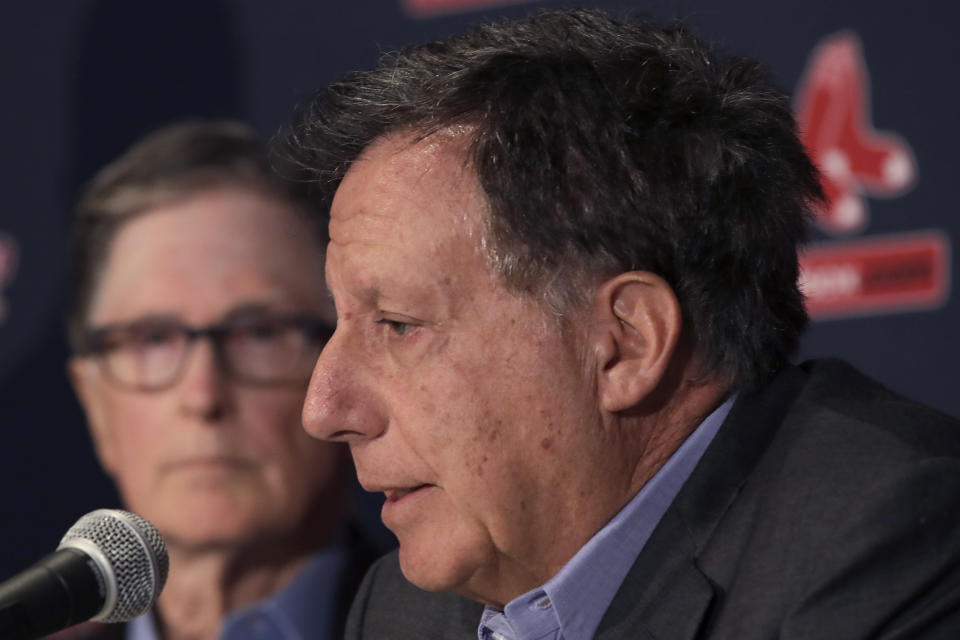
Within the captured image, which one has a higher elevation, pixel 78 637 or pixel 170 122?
pixel 170 122

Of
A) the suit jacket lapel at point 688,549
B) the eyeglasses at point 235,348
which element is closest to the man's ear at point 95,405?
the eyeglasses at point 235,348

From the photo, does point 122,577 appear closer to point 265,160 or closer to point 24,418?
point 265,160

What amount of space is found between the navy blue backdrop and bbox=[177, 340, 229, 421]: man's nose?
0.55 m

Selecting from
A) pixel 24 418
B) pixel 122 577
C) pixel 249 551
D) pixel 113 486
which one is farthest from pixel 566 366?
pixel 24 418

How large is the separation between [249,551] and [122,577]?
162cm

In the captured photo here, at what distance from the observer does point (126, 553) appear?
4.72ft

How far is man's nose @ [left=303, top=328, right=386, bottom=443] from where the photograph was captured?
5.34 ft

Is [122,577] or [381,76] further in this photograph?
[381,76]

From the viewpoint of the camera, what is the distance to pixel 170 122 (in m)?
3.61

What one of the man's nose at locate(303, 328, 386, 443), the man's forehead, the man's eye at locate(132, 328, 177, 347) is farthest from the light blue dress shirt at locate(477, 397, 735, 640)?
the man's eye at locate(132, 328, 177, 347)

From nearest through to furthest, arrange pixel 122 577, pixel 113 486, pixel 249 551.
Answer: pixel 122 577 → pixel 249 551 → pixel 113 486

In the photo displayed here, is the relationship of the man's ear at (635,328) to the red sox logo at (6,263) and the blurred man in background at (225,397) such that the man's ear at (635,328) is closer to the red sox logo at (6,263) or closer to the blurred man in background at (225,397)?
the blurred man in background at (225,397)

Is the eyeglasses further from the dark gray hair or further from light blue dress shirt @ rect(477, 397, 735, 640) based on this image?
light blue dress shirt @ rect(477, 397, 735, 640)

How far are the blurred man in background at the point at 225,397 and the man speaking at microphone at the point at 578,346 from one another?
135cm
